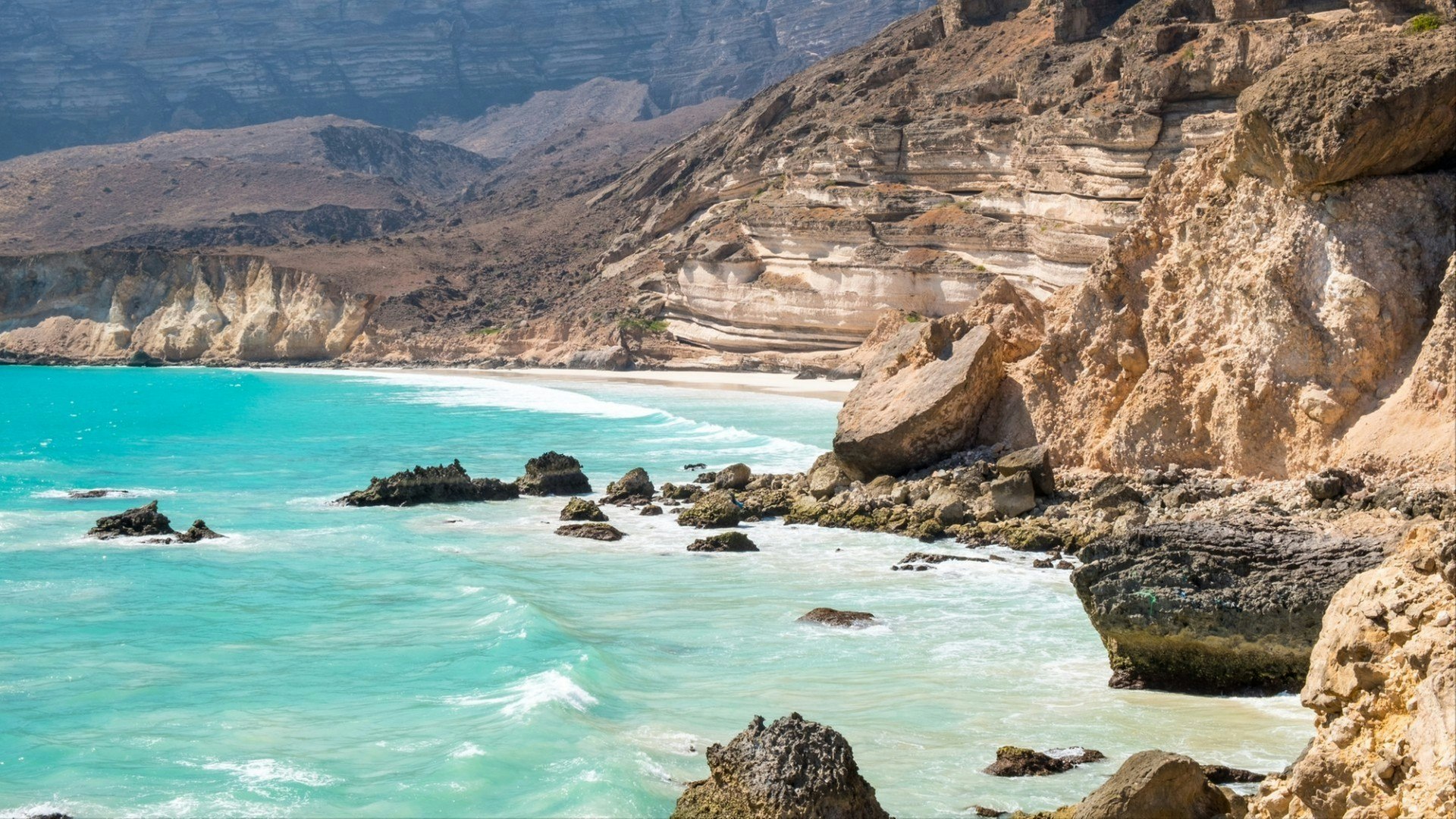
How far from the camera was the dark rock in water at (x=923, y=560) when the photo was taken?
55.0 ft

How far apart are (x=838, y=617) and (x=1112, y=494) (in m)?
4.79

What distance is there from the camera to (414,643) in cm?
1423

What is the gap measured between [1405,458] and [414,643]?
10.1 metres

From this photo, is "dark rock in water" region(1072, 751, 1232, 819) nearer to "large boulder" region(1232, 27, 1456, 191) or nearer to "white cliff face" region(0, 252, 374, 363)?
"large boulder" region(1232, 27, 1456, 191)

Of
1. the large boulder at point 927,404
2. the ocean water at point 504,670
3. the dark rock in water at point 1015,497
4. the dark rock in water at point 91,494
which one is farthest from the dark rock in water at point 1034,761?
the dark rock in water at point 91,494

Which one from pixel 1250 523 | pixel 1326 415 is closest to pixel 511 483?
pixel 1326 415

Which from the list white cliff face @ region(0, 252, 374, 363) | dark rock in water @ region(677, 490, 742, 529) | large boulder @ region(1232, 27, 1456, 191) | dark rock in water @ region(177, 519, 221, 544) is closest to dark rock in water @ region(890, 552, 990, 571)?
dark rock in water @ region(677, 490, 742, 529)

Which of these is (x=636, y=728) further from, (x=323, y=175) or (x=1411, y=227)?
(x=323, y=175)

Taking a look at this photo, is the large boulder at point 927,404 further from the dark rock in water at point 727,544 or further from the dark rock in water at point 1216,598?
the dark rock in water at point 1216,598

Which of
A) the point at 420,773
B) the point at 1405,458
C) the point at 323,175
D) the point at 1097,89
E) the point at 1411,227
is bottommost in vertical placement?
the point at 420,773

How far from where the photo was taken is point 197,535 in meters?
21.6

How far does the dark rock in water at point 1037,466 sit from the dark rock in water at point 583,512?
670 cm

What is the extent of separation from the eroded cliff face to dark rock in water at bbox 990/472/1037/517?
14667 mm

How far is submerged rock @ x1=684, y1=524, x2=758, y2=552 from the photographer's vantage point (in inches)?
746
